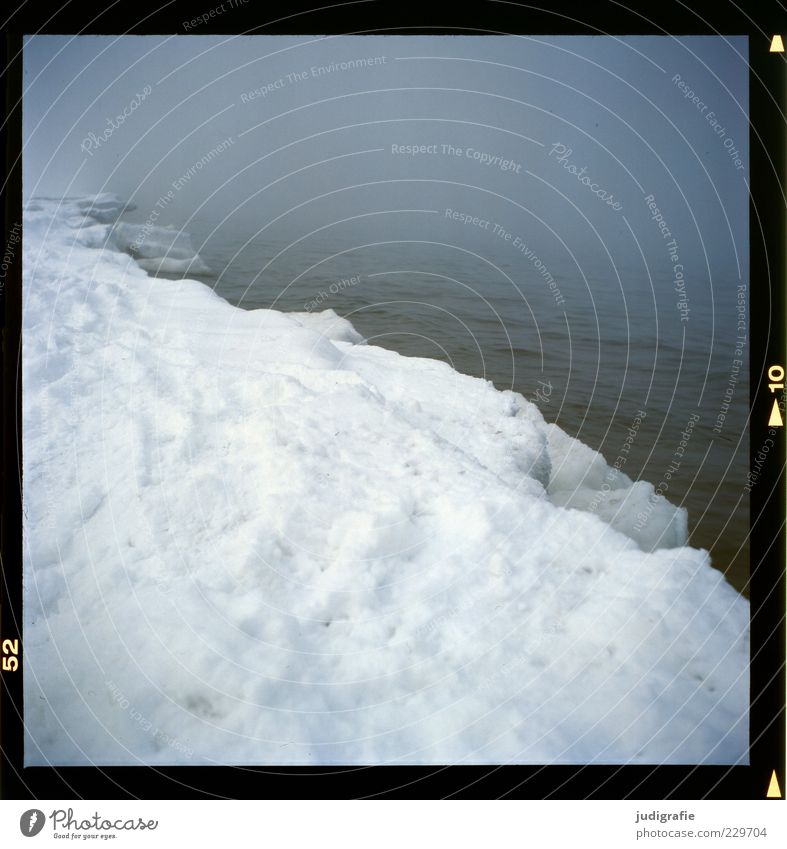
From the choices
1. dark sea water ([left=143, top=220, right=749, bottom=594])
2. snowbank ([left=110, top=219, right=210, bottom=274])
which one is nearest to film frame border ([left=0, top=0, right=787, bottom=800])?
dark sea water ([left=143, top=220, right=749, bottom=594])

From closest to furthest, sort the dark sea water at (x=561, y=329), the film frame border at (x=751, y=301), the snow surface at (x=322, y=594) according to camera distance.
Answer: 1. the snow surface at (x=322, y=594)
2. the film frame border at (x=751, y=301)
3. the dark sea water at (x=561, y=329)

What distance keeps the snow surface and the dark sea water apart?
0.42 meters

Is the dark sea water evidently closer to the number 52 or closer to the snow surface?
the snow surface

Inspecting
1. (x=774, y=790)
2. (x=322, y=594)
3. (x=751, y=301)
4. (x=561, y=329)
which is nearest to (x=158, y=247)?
(x=322, y=594)

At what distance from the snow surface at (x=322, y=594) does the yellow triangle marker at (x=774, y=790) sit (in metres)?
0.23

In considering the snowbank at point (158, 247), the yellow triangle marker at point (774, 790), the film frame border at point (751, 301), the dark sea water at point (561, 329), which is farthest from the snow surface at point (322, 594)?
the snowbank at point (158, 247)

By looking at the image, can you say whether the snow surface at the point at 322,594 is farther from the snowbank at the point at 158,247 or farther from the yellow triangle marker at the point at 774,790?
the snowbank at the point at 158,247

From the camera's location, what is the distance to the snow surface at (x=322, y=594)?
111 inches

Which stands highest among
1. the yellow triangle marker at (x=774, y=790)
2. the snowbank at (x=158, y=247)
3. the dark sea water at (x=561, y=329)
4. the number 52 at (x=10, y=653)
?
the snowbank at (x=158, y=247)

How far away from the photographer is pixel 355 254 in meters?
3.38

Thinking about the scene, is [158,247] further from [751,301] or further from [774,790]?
[774,790]

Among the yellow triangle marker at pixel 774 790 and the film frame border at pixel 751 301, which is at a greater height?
the film frame border at pixel 751 301

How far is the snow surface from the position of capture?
282 centimetres
